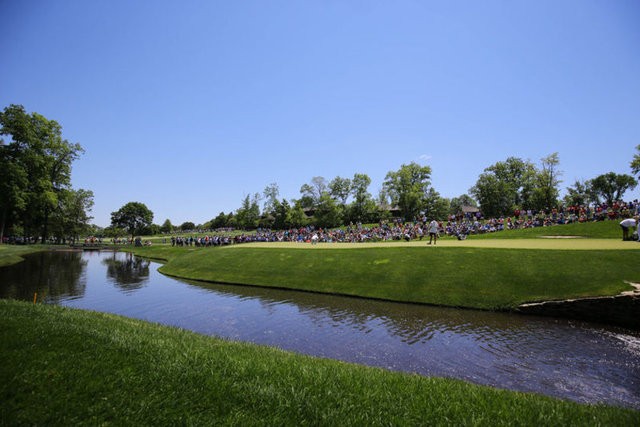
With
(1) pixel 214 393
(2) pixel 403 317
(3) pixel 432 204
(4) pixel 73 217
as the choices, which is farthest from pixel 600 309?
(4) pixel 73 217

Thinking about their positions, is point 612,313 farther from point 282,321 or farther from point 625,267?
point 282,321

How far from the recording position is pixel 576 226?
38062 mm

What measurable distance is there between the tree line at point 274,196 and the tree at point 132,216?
340 millimetres

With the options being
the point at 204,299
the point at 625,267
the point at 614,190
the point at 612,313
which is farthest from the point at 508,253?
the point at 614,190

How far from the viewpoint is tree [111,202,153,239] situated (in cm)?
12449

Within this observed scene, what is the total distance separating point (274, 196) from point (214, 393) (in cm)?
11825

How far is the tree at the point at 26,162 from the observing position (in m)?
51.7

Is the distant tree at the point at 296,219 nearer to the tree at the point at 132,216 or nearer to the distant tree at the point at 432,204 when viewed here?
the distant tree at the point at 432,204

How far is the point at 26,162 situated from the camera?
2221 inches

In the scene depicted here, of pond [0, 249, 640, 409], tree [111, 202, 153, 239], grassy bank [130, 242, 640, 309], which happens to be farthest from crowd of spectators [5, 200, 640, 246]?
tree [111, 202, 153, 239]

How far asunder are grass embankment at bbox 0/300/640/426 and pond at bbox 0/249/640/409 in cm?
359

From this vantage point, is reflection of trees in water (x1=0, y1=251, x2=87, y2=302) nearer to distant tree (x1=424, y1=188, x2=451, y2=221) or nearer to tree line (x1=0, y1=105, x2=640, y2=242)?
tree line (x1=0, y1=105, x2=640, y2=242)

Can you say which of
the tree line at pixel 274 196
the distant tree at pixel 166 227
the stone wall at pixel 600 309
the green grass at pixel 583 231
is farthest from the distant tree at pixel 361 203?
Result: the distant tree at pixel 166 227

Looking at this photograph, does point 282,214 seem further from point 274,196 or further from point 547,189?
point 547,189
